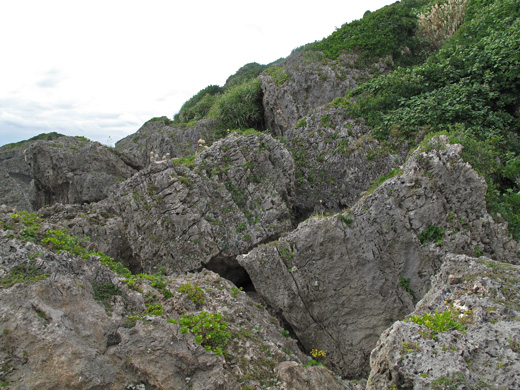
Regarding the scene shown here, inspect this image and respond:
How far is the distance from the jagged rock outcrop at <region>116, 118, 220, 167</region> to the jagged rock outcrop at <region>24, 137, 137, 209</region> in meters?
2.31

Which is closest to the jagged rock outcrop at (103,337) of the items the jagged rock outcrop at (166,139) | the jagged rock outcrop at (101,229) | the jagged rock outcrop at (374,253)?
the jagged rock outcrop at (374,253)

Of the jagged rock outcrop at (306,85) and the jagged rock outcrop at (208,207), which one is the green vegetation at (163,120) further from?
the jagged rock outcrop at (208,207)

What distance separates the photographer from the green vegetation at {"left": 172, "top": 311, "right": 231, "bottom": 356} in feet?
20.7

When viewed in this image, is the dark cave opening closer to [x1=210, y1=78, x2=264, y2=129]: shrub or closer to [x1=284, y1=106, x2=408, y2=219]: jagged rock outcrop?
[x1=284, y1=106, x2=408, y2=219]: jagged rock outcrop

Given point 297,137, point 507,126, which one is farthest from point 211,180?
point 507,126

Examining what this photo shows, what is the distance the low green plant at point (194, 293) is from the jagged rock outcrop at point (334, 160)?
727 cm

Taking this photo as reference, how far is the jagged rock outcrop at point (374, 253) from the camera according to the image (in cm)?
899

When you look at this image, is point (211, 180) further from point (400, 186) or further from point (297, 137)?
point (400, 186)

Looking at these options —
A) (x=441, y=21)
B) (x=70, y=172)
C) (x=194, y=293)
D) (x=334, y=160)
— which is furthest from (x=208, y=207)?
(x=441, y=21)

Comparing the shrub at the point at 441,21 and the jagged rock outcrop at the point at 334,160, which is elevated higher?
the shrub at the point at 441,21

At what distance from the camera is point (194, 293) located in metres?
7.99

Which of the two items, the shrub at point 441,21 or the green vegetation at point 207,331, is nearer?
the green vegetation at point 207,331

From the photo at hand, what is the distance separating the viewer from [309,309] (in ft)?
31.9

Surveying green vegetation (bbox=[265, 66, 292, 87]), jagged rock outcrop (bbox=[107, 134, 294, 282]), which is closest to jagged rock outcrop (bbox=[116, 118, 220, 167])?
green vegetation (bbox=[265, 66, 292, 87])
